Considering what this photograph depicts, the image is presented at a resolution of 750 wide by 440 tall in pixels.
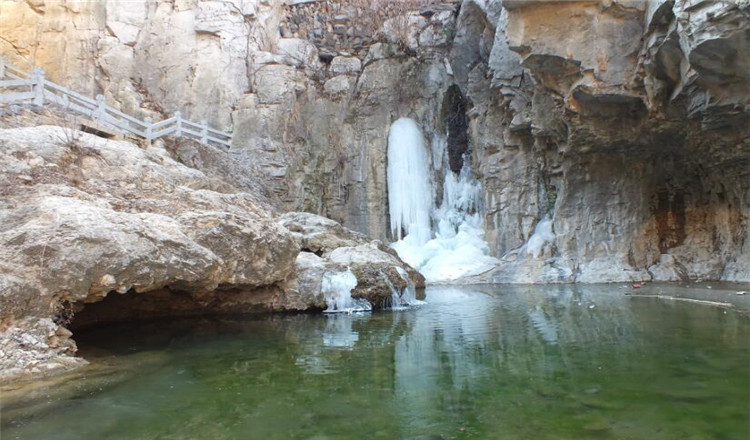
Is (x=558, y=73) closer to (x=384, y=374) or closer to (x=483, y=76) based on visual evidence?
(x=483, y=76)

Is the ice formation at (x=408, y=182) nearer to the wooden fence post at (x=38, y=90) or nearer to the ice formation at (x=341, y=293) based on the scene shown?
the ice formation at (x=341, y=293)

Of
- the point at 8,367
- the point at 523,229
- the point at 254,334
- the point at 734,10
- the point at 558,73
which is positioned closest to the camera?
the point at 8,367

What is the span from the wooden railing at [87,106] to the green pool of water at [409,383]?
29.9ft

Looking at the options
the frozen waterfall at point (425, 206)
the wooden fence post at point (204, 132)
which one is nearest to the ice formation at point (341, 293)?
the frozen waterfall at point (425, 206)

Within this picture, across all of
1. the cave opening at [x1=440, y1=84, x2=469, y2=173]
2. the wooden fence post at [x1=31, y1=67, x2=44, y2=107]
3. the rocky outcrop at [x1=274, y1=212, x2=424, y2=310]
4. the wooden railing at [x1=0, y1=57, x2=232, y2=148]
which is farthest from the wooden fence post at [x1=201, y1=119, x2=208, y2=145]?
the cave opening at [x1=440, y1=84, x2=469, y2=173]

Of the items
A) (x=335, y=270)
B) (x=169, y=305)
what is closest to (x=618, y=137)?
(x=335, y=270)

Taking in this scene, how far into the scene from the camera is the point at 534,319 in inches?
296

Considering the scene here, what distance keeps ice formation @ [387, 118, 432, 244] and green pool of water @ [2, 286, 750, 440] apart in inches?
544

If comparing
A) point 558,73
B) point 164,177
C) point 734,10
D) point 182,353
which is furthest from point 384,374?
point 558,73

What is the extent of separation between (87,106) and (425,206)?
12890 millimetres

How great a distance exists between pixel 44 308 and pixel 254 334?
8.29 ft

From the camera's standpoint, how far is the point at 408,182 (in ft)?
70.2

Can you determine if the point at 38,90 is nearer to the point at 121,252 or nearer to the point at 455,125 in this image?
the point at 121,252

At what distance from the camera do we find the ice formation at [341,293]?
29.7 feet
